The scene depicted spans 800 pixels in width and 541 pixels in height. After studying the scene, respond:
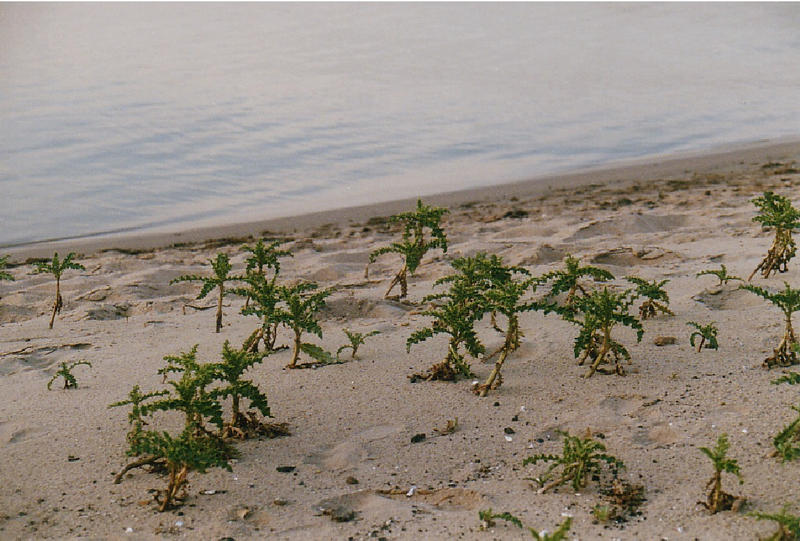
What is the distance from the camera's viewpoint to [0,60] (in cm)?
1981

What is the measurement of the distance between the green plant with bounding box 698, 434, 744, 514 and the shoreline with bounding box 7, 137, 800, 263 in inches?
225

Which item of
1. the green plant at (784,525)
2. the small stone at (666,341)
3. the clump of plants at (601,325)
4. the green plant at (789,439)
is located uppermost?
the clump of plants at (601,325)

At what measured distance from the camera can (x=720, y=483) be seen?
2.80 m

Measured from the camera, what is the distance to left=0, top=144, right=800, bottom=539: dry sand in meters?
2.88

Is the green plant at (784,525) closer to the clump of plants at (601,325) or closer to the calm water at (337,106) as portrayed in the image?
the clump of plants at (601,325)

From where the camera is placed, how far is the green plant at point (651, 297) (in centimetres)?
441

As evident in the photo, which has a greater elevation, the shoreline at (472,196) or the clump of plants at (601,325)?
the shoreline at (472,196)

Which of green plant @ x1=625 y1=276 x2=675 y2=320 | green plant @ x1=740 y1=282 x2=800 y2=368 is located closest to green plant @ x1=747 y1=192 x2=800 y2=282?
green plant @ x1=625 y1=276 x2=675 y2=320

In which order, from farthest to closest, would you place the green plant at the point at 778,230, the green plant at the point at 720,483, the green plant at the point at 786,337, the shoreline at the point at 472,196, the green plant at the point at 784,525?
the shoreline at the point at 472,196 → the green plant at the point at 778,230 → the green plant at the point at 786,337 → the green plant at the point at 720,483 → the green plant at the point at 784,525

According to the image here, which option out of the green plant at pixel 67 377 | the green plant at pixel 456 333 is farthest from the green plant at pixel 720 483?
the green plant at pixel 67 377

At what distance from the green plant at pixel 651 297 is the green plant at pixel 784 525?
188 centimetres

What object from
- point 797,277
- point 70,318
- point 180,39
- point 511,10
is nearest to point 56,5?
point 180,39

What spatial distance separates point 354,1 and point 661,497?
1231 inches

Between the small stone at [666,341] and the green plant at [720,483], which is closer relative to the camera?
the green plant at [720,483]
